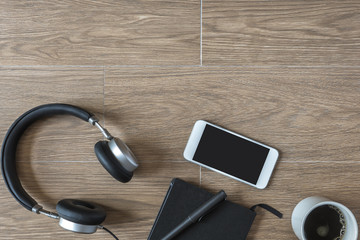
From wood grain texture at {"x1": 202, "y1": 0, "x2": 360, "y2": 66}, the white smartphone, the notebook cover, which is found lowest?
the notebook cover

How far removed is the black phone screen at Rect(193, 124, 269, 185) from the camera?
723mm

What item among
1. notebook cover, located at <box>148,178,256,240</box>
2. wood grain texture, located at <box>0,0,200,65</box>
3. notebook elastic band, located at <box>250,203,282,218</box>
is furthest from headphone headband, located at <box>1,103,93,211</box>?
notebook elastic band, located at <box>250,203,282,218</box>

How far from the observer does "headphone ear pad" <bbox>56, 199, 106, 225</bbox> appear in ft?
2.08

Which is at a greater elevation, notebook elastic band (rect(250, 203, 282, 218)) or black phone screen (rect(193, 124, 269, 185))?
black phone screen (rect(193, 124, 269, 185))

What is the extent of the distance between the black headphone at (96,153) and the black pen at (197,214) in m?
0.14

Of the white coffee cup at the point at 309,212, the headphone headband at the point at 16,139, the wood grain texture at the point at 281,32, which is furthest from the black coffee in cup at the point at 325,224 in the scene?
the headphone headband at the point at 16,139

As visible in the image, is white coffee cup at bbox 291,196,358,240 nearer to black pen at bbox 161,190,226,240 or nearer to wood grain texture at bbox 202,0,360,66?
black pen at bbox 161,190,226,240

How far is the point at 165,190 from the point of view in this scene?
732 mm

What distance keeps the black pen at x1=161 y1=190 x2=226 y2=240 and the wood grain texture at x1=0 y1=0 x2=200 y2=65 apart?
29 cm

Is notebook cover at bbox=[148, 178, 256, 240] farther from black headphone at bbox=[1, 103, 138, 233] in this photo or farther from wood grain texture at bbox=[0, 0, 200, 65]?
wood grain texture at bbox=[0, 0, 200, 65]

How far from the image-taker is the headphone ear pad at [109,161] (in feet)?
2.10

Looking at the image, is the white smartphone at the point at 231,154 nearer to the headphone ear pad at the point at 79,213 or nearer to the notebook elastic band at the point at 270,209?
the notebook elastic band at the point at 270,209

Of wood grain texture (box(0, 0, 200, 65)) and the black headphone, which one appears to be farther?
wood grain texture (box(0, 0, 200, 65))

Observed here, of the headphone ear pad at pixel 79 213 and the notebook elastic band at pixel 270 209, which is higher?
the headphone ear pad at pixel 79 213
